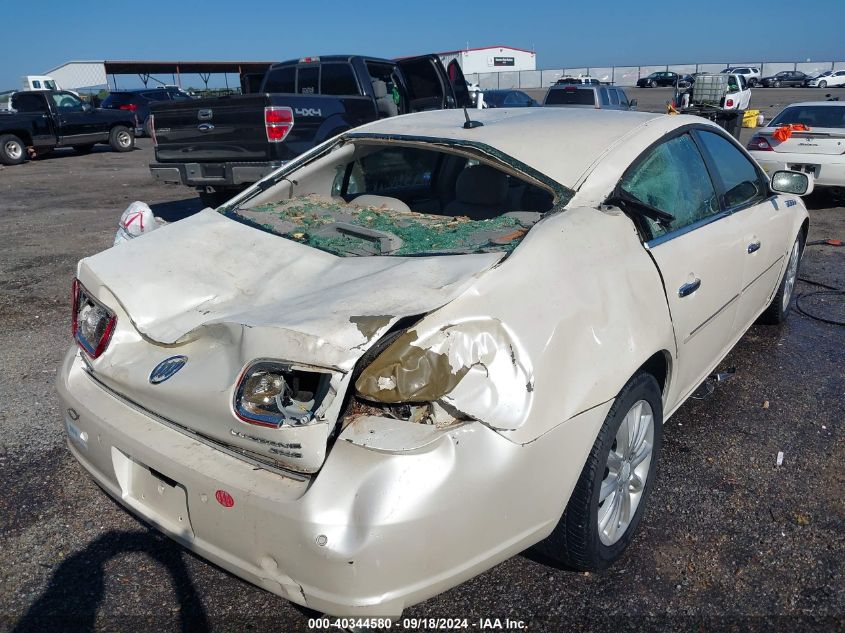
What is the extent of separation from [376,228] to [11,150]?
17.4 meters

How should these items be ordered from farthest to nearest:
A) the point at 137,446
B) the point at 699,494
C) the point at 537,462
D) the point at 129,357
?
the point at 699,494 → the point at 129,357 → the point at 137,446 → the point at 537,462

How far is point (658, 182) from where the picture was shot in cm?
298

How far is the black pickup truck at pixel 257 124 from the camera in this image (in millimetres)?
7715

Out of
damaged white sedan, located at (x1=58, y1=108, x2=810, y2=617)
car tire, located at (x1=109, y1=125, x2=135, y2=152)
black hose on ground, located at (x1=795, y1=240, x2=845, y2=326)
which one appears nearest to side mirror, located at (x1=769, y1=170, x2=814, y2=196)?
damaged white sedan, located at (x1=58, y1=108, x2=810, y2=617)

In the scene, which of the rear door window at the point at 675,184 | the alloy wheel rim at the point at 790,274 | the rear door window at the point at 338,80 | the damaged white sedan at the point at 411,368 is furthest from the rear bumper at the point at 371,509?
the rear door window at the point at 338,80

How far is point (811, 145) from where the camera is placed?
355 inches

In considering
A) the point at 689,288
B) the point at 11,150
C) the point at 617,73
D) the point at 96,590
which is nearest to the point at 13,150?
the point at 11,150

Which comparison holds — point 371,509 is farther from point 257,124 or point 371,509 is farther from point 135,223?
point 257,124

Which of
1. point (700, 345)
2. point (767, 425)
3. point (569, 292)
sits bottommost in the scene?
point (767, 425)

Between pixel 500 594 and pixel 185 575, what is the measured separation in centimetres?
117

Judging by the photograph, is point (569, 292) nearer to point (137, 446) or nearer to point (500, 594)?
point (500, 594)

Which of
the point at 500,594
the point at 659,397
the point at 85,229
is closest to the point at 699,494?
the point at 659,397

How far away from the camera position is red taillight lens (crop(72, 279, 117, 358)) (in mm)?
2373

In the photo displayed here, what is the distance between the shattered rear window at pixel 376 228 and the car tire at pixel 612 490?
0.72 meters
